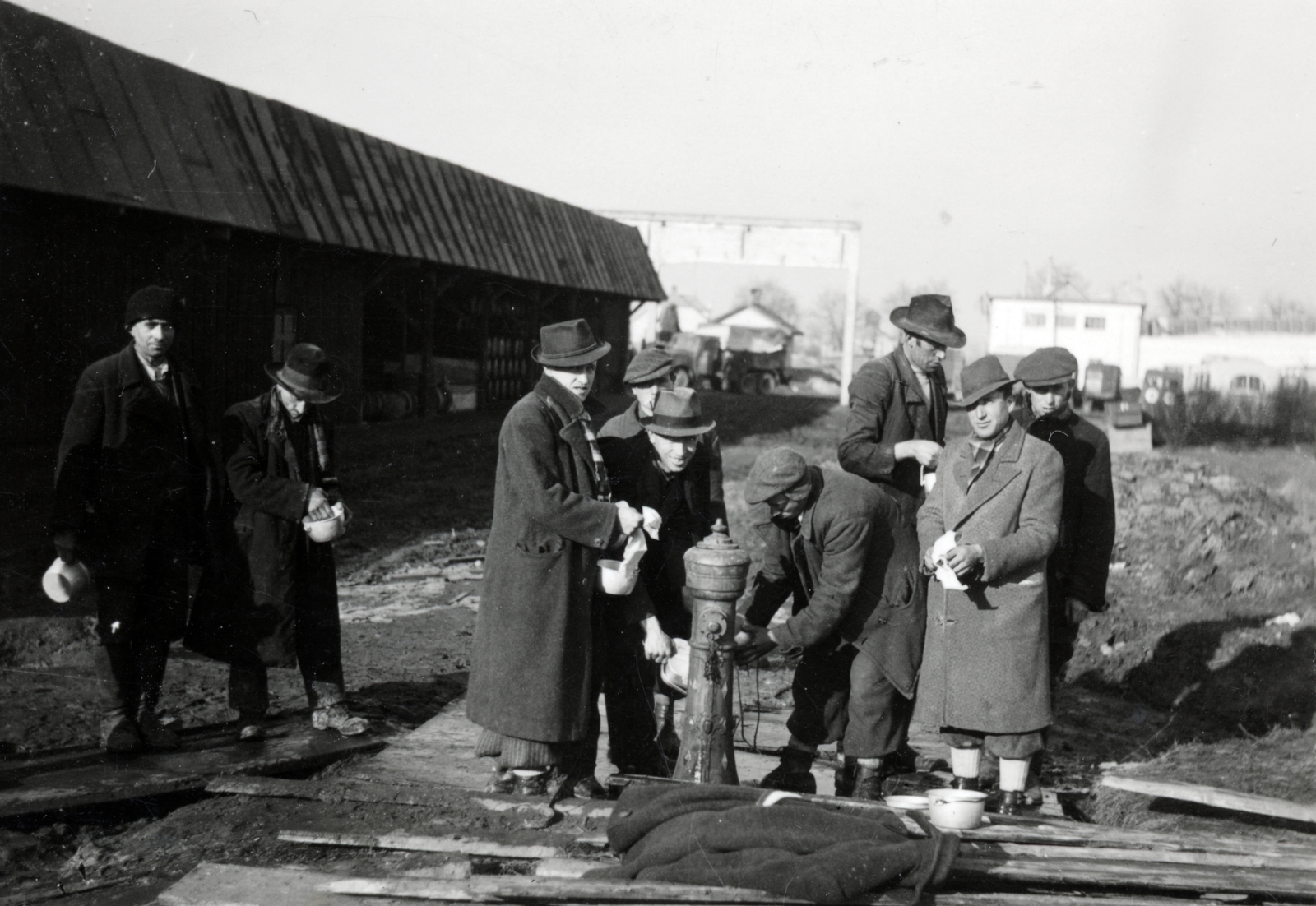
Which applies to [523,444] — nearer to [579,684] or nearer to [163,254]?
[579,684]

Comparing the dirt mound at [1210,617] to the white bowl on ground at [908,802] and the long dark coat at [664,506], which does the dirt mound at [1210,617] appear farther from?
the long dark coat at [664,506]

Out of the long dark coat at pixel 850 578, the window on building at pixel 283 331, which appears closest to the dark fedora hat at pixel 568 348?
the long dark coat at pixel 850 578

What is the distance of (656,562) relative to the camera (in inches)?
201

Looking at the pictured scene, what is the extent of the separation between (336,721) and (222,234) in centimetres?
918

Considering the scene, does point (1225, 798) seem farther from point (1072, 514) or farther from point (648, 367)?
point (648, 367)

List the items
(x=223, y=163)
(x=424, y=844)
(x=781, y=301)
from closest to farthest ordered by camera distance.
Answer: (x=424, y=844) < (x=223, y=163) < (x=781, y=301)

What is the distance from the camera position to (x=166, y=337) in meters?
5.14

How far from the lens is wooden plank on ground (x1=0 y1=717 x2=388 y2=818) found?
4.45m

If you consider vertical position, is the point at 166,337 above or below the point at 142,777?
above

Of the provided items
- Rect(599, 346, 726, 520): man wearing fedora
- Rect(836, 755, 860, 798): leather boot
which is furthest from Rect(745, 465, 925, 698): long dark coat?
Rect(599, 346, 726, 520): man wearing fedora

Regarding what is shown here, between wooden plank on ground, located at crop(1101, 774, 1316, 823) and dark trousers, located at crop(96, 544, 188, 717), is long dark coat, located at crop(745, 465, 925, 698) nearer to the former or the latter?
wooden plank on ground, located at crop(1101, 774, 1316, 823)

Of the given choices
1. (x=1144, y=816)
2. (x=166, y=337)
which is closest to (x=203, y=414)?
(x=166, y=337)

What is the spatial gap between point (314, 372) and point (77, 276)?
24.6 ft

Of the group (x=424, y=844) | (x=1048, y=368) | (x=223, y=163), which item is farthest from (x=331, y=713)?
(x=223, y=163)
